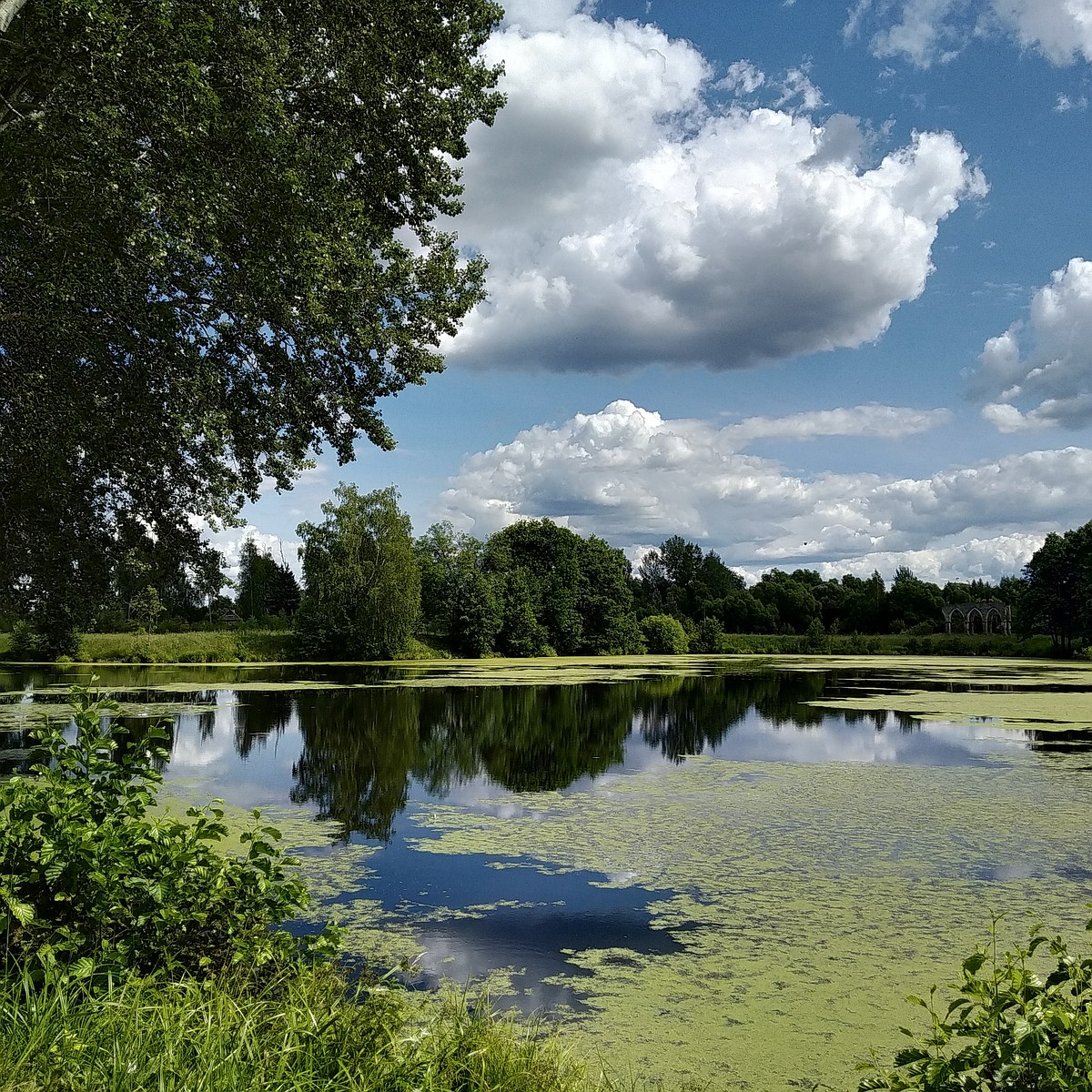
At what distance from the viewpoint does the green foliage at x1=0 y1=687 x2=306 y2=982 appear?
377cm

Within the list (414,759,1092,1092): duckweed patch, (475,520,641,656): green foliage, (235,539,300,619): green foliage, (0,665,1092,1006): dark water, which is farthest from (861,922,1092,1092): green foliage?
(235,539,300,619): green foliage

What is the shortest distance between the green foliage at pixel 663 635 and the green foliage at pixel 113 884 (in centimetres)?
6421

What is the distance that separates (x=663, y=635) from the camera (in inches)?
2692

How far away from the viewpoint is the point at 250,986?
4082 mm

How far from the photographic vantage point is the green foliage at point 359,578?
44.8 meters

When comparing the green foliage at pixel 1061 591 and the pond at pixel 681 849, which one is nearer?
the pond at pixel 681 849

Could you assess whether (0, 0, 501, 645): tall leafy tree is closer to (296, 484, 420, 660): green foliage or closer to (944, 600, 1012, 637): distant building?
(296, 484, 420, 660): green foliage

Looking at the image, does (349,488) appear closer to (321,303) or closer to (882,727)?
(882,727)

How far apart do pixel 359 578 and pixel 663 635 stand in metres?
31.2

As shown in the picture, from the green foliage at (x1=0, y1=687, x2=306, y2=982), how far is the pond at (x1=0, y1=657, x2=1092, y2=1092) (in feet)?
5.43

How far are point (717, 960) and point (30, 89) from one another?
369 inches

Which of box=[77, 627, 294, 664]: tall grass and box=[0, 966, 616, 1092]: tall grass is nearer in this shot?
box=[0, 966, 616, 1092]: tall grass

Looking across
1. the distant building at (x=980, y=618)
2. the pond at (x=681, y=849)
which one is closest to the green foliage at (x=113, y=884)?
the pond at (x=681, y=849)

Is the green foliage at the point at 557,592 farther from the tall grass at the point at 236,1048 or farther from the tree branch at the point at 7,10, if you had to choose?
the tall grass at the point at 236,1048
